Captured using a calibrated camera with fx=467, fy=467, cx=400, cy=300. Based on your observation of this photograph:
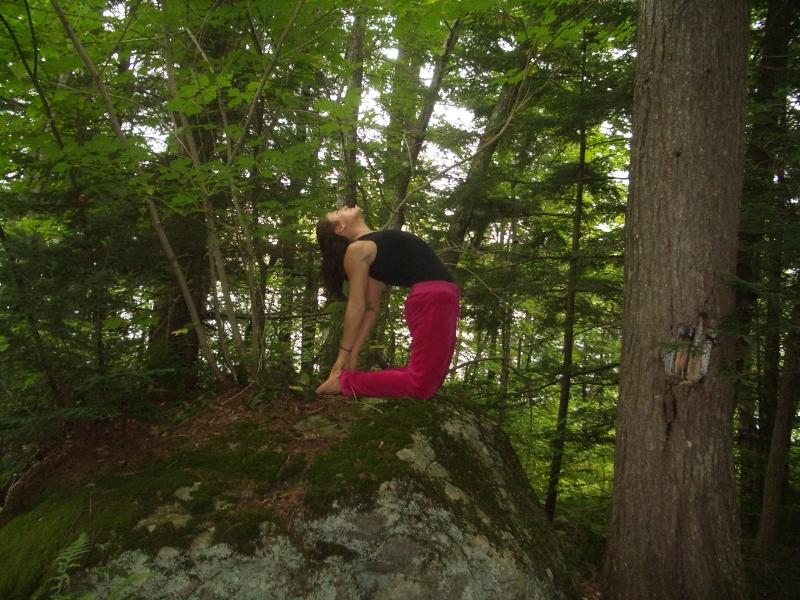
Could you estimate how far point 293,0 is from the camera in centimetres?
355

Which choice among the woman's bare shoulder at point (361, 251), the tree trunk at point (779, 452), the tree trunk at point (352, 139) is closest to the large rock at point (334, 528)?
the woman's bare shoulder at point (361, 251)

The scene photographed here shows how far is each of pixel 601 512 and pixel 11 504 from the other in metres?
7.00

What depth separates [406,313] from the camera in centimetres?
363

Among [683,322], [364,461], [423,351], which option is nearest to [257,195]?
[423,351]

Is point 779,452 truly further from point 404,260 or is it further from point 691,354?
point 404,260

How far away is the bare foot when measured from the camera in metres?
3.69

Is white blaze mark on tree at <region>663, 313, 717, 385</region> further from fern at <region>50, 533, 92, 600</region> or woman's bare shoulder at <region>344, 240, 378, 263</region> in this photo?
fern at <region>50, 533, 92, 600</region>

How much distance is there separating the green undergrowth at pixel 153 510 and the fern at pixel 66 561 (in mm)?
52

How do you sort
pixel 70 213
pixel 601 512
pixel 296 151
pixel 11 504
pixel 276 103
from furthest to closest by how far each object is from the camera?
pixel 601 512 < pixel 276 103 < pixel 70 213 < pixel 296 151 < pixel 11 504

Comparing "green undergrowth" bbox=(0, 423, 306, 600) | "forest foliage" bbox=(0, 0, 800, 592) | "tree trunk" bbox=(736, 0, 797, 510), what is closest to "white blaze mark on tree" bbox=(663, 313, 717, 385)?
"forest foliage" bbox=(0, 0, 800, 592)

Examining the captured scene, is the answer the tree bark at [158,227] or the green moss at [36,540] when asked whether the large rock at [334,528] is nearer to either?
the green moss at [36,540]

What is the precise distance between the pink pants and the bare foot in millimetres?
81

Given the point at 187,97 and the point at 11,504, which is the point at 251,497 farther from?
the point at 187,97

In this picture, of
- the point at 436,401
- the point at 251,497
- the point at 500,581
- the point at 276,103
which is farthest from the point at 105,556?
the point at 276,103
